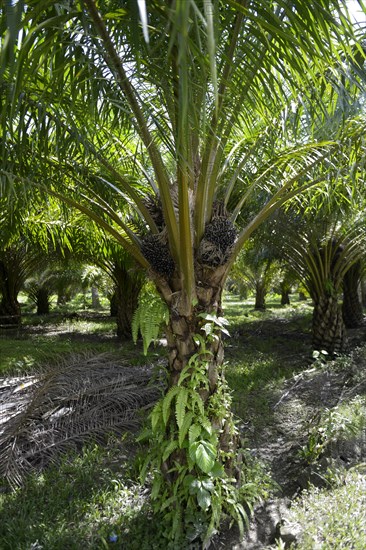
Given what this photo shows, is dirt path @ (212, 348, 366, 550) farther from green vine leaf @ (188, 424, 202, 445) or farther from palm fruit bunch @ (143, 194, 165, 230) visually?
palm fruit bunch @ (143, 194, 165, 230)

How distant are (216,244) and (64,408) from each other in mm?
2793

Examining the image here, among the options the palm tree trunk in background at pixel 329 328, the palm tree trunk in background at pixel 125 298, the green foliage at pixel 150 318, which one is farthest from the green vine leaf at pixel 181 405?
the palm tree trunk in background at pixel 125 298

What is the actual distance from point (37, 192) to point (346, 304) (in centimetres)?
972

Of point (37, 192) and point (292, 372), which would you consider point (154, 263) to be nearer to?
point (37, 192)

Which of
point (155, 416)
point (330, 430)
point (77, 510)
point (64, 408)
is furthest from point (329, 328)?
point (77, 510)

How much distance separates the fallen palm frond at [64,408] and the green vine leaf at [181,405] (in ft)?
3.60

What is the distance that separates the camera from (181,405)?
278 cm

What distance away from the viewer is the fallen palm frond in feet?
13.3

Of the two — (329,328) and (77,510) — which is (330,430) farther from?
(329,328)

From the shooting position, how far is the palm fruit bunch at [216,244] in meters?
3.00

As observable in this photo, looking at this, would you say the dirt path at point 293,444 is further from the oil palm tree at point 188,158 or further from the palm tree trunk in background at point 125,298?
the palm tree trunk in background at point 125,298

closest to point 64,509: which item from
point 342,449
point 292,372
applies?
point 342,449

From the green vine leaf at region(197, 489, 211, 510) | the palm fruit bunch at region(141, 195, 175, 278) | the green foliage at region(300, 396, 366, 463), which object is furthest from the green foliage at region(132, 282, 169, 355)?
the green foliage at region(300, 396, 366, 463)

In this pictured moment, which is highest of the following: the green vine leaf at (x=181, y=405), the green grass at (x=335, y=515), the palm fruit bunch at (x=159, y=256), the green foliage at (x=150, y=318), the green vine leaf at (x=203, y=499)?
the palm fruit bunch at (x=159, y=256)
